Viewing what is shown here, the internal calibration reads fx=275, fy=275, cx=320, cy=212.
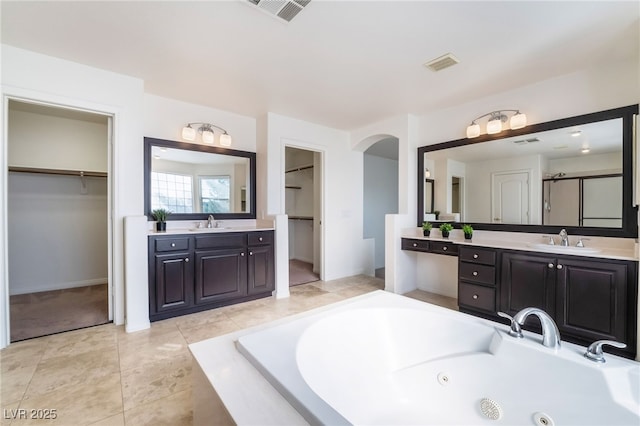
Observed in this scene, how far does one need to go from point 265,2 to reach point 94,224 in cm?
394

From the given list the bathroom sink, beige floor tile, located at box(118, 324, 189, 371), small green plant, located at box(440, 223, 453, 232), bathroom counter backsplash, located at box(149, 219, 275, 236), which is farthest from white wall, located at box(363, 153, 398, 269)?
beige floor tile, located at box(118, 324, 189, 371)

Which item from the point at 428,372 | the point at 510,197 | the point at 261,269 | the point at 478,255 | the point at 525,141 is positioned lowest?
the point at 428,372

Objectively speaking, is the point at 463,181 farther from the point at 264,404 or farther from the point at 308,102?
the point at 264,404

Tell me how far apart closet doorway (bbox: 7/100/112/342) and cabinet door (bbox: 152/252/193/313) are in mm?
884

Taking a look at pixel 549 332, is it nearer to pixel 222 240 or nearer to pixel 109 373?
pixel 109 373

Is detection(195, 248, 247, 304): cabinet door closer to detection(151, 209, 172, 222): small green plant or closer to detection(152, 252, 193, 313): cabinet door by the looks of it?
detection(152, 252, 193, 313): cabinet door

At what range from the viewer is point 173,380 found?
1.82 meters

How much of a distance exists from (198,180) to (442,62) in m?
2.97

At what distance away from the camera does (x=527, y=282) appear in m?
2.47

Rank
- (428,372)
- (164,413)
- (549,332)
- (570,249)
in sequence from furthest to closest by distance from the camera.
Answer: (570,249), (428,372), (164,413), (549,332)

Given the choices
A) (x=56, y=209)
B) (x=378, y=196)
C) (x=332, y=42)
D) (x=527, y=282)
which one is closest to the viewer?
(x=332, y=42)

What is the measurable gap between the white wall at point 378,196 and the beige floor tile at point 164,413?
14.7ft

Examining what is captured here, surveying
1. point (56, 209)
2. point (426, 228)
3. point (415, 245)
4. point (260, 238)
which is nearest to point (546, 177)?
point (426, 228)

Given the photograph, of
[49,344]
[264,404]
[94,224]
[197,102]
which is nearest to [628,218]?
[264,404]
